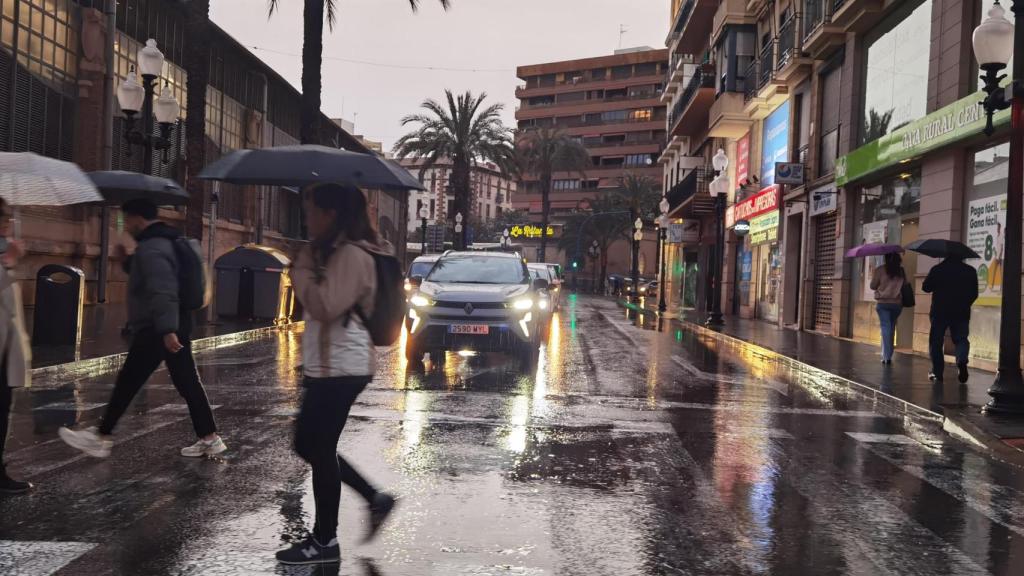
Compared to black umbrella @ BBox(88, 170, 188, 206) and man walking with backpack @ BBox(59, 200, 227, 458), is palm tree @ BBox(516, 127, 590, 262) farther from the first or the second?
man walking with backpack @ BBox(59, 200, 227, 458)

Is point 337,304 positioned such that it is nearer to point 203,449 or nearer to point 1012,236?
point 203,449

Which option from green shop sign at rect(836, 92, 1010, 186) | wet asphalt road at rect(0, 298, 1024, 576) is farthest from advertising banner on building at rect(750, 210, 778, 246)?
wet asphalt road at rect(0, 298, 1024, 576)

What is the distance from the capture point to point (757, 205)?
31031 millimetres

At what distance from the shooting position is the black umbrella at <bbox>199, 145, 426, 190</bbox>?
5.41 meters

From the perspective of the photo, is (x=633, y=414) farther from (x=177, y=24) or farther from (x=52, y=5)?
(x=177, y=24)

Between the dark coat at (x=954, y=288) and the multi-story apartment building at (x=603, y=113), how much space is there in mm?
82810

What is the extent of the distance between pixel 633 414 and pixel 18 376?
5.53 metres

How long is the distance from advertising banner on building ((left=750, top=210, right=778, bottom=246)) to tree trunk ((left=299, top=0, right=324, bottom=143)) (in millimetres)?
15303

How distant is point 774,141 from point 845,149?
7814 millimetres

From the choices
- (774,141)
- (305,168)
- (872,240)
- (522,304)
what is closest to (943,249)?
(522,304)

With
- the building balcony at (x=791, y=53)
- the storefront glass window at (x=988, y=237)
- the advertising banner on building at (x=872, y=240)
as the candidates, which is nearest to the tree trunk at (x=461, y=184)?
Answer: the building balcony at (x=791, y=53)

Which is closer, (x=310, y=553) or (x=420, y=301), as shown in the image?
(x=310, y=553)

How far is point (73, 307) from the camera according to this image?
12906 mm

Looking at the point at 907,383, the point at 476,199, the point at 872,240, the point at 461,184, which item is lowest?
the point at 907,383
